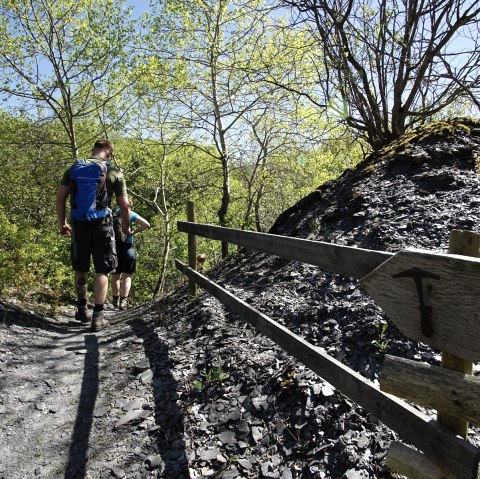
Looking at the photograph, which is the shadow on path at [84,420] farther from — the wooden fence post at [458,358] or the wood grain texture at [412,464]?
the wooden fence post at [458,358]

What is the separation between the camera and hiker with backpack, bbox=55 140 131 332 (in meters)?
5.50

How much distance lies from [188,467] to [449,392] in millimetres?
1944

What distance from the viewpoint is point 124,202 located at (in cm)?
598

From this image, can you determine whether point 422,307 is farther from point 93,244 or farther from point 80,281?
point 80,281

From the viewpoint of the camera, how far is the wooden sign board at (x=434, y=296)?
1.40 m

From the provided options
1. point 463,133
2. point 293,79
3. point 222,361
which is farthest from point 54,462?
point 293,79

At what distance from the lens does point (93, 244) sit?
227 inches

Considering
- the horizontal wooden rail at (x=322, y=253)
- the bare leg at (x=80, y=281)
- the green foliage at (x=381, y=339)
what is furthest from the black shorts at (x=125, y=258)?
the green foliage at (x=381, y=339)

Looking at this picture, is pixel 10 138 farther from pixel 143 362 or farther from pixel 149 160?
pixel 143 362

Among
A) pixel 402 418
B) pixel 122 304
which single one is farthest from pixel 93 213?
pixel 402 418

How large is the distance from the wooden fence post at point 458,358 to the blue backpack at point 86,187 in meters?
4.86

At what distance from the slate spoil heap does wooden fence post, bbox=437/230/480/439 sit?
2.90 ft

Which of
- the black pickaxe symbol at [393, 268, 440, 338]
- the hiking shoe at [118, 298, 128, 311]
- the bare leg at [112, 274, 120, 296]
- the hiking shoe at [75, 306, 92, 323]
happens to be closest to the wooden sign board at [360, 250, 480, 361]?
the black pickaxe symbol at [393, 268, 440, 338]

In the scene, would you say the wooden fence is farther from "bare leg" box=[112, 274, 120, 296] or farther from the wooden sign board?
"bare leg" box=[112, 274, 120, 296]
